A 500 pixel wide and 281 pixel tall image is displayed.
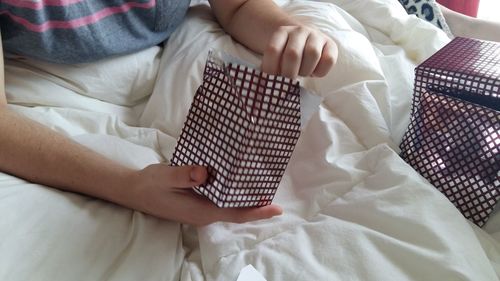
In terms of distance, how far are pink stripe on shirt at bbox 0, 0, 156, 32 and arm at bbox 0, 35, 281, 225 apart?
0.14m

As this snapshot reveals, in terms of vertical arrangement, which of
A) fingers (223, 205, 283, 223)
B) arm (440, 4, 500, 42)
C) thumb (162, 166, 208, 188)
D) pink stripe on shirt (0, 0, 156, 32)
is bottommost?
fingers (223, 205, 283, 223)

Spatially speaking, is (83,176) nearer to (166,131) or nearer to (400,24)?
(166,131)

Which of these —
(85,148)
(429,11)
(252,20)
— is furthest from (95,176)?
(429,11)

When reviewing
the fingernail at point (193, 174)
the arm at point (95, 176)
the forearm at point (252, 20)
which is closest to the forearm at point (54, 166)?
the arm at point (95, 176)

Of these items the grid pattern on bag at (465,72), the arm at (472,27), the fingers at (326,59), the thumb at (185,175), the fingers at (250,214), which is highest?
the fingers at (326,59)

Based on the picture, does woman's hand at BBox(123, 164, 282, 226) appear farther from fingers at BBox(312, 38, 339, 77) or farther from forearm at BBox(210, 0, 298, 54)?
forearm at BBox(210, 0, 298, 54)

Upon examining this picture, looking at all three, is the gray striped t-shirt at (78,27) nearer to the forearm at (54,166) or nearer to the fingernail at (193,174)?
the forearm at (54,166)

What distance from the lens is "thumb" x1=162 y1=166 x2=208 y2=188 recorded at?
0.48 m

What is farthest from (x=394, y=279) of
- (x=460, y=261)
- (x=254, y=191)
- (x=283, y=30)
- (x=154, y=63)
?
(x=154, y=63)

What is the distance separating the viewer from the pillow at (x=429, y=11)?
104 cm

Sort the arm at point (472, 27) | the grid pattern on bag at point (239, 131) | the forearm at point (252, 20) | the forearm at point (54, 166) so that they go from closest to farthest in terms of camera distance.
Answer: the grid pattern on bag at point (239, 131), the forearm at point (54, 166), the forearm at point (252, 20), the arm at point (472, 27)

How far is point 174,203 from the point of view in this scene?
0.53 m

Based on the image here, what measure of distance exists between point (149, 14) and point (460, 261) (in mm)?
621

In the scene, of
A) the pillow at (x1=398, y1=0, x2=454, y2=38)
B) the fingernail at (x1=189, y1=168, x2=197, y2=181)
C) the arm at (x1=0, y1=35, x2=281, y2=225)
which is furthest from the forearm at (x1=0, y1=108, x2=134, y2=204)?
the pillow at (x1=398, y1=0, x2=454, y2=38)
